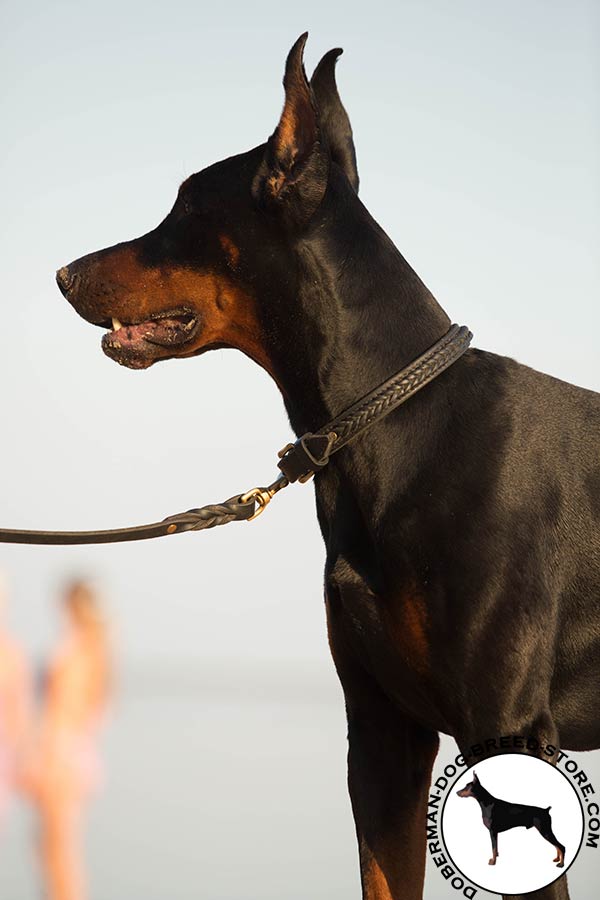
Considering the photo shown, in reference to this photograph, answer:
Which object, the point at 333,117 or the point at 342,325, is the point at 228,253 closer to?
the point at 342,325

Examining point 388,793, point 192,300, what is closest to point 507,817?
point 388,793

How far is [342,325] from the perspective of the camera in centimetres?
380

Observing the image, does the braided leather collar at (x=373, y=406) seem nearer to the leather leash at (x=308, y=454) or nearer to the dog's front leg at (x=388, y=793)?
the leather leash at (x=308, y=454)

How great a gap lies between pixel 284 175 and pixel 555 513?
4.29 ft

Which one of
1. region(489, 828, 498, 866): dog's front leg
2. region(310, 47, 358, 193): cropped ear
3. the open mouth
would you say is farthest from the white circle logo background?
region(310, 47, 358, 193): cropped ear

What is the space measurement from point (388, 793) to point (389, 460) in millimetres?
Result: 1072

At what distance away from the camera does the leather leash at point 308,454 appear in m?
3.71

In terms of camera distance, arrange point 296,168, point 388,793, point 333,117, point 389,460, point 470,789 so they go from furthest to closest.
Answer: point 333,117 < point 388,793 < point 296,168 < point 389,460 < point 470,789

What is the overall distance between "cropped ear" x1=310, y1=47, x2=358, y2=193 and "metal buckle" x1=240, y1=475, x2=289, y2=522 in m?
1.01

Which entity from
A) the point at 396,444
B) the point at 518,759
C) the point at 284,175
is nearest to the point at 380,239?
the point at 284,175

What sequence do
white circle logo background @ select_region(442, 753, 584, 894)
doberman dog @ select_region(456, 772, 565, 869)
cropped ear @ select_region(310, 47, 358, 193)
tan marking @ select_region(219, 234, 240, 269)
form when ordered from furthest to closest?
cropped ear @ select_region(310, 47, 358, 193)
tan marking @ select_region(219, 234, 240, 269)
doberman dog @ select_region(456, 772, 565, 869)
white circle logo background @ select_region(442, 753, 584, 894)

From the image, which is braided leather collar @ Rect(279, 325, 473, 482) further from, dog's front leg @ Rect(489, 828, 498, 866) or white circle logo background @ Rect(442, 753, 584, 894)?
dog's front leg @ Rect(489, 828, 498, 866)

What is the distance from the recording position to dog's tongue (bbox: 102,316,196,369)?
12.9ft

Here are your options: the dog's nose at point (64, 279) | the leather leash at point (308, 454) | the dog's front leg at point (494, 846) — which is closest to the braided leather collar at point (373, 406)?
the leather leash at point (308, 454)
